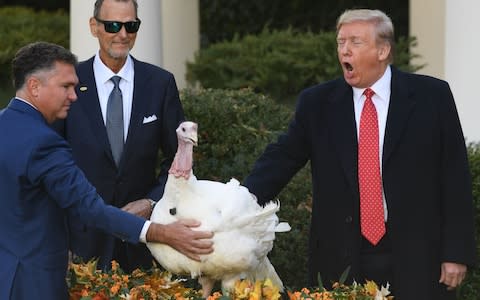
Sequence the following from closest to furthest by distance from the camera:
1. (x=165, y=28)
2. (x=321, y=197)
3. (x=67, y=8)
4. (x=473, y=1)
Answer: (x=321, y=197)
(x=473, y=1)
(x=165, y=28)
(x=67, y=8)

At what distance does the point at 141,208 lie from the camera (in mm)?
5059

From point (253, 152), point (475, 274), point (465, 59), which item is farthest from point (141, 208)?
point (465, 59)

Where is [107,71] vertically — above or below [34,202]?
above

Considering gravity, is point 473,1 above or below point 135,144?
above

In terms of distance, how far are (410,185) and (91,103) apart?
1.54 m

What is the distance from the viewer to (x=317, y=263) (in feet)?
17.0

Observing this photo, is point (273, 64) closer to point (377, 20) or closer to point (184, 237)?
point (377, 20)

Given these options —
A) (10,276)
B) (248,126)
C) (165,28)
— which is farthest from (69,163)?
(165,28)

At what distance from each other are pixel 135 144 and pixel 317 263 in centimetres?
102

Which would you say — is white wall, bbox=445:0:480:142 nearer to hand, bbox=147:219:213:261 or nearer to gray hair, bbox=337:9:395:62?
gray hair, bbox=337:9:395:62

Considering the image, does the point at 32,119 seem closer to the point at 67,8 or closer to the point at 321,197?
the point at 321,197

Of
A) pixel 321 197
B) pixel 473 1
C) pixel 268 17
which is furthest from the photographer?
pixel 268 17

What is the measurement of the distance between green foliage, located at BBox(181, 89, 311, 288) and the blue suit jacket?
2.44m

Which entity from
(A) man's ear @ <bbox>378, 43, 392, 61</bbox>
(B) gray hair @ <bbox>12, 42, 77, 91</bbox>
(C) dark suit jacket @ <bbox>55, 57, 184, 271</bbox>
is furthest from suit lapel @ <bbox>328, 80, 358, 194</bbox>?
(B) gray hair @ <bbox>12, 42, 77, 91</bbox>
